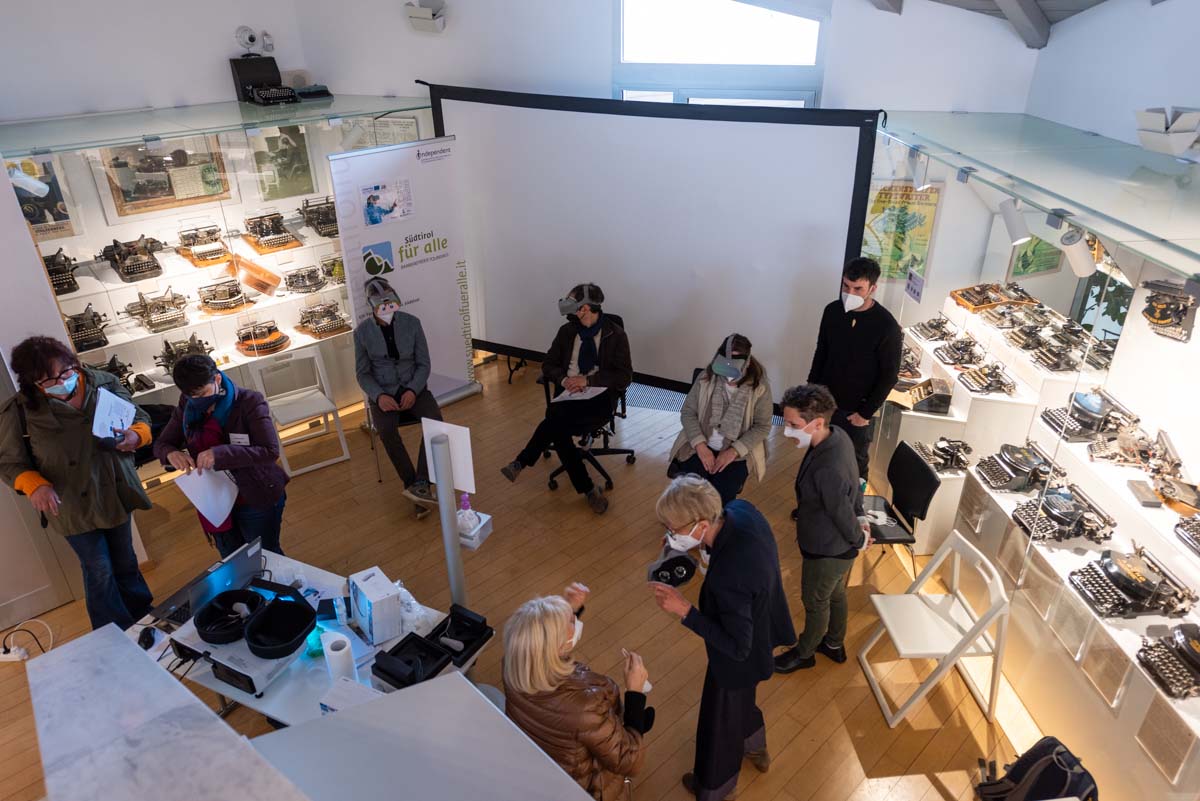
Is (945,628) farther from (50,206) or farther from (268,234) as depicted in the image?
(50,206)

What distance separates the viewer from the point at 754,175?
5.49 metres

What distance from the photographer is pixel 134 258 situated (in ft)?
17.5

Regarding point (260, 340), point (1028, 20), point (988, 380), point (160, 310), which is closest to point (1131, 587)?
point (988, 380)

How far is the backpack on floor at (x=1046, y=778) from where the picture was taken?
2.65 metres

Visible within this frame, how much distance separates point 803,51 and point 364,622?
4.88 meters

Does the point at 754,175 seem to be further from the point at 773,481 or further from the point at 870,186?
the point at 773,481

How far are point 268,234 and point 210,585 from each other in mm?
3541

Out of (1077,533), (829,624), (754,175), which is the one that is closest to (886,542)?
(829,624)

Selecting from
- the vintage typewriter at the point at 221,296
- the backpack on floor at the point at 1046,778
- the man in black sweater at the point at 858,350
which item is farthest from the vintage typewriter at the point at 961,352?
the vintage typewriter at the point at 221,296

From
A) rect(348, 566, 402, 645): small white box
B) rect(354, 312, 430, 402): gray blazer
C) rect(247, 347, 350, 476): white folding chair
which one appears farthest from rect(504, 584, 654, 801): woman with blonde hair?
rect(247, 347, 350, 476): white folding chair

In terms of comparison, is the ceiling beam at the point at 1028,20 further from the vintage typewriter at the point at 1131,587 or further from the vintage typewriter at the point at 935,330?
the vintage typewriter at the point at 1131,587

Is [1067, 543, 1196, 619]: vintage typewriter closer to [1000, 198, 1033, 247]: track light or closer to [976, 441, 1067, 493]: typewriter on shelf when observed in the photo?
[976, 441, 1067, 493]: typewriter on shelf

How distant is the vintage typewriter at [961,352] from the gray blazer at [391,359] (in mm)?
3367

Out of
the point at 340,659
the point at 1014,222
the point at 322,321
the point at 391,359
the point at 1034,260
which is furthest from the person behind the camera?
the point at 322,321
